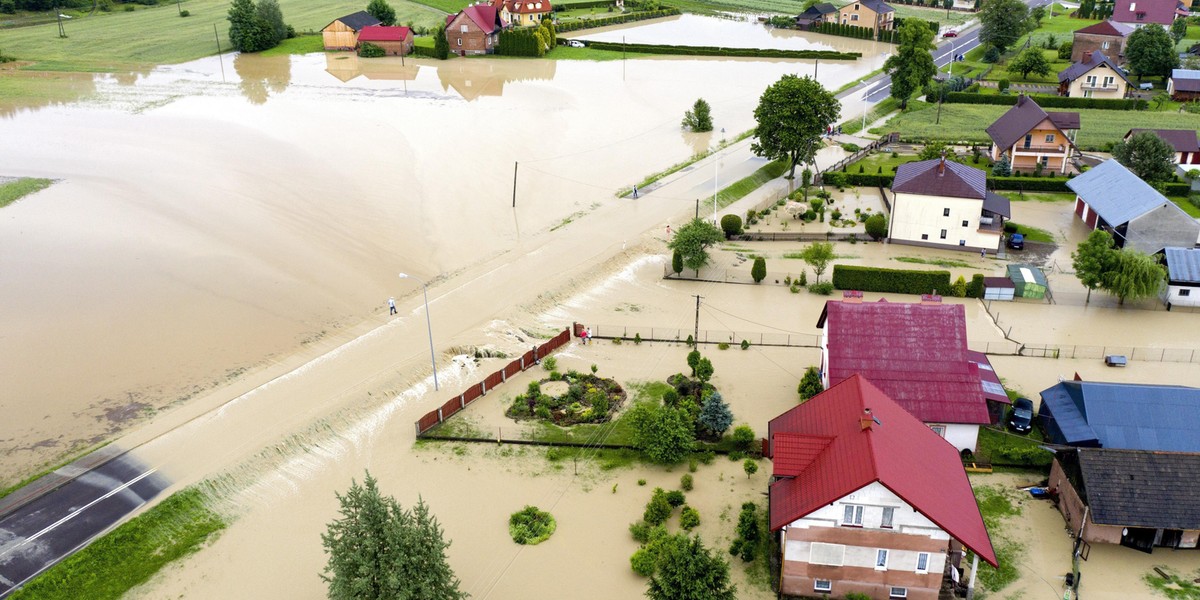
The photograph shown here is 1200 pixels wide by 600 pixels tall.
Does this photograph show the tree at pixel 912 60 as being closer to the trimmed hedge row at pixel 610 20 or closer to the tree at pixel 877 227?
the tree at pixel 877 227

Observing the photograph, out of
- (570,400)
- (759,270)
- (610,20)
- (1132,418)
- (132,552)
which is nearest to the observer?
(132,552)

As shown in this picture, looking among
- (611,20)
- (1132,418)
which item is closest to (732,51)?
(611,20)

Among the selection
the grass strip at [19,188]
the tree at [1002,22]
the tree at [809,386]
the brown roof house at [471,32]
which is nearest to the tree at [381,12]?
the brown roof house at [471,32]

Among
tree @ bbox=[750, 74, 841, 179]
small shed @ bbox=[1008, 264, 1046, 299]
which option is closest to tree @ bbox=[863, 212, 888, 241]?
small shed @ bbox=[1008, 264, 1046, 299]

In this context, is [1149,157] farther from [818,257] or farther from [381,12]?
[381,12]

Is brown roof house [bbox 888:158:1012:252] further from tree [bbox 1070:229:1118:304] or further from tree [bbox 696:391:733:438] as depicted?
tree [bbox 696:391:733:438]

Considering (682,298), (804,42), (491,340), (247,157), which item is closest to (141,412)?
(491,340)
